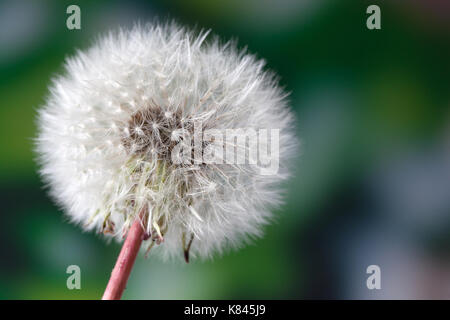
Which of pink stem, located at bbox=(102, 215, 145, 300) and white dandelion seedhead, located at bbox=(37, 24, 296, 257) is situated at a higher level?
white dandelion seedhead, located at bbox=(37, 24, 296, 257)

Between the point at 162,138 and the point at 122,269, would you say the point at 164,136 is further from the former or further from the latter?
the point at 122,269

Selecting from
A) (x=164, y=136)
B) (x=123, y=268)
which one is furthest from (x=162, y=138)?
(x=123, y=268)

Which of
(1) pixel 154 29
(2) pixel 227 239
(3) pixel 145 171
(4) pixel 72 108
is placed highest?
(1) pixel 154 29

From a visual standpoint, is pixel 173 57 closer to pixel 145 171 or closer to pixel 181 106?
pixel 181 106

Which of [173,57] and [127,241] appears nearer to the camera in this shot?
[127,241]

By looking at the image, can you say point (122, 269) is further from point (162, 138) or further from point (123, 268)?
point (162, 138)

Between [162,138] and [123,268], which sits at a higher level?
[162,138]

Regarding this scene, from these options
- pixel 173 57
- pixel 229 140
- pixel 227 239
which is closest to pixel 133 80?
pixel 173 57
